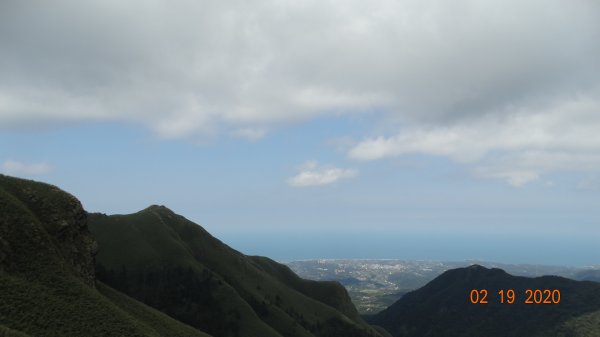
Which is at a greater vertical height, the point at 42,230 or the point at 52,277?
the point at 42,230

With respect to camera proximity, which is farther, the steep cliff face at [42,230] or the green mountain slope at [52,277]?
the steep cliff face at [42,230]

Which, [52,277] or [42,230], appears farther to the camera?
[42,230]

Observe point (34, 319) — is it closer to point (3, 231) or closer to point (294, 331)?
point (3, 231)

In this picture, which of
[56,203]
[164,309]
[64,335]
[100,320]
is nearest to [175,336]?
[100,320]

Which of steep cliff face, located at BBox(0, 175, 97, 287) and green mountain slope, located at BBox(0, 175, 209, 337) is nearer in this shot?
green mountain slope, located at BBox(0, 175, 209, 337)

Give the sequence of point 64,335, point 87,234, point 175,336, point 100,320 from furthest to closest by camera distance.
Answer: point 87,234
point 175,336
point 100,320
point 64,335
